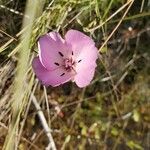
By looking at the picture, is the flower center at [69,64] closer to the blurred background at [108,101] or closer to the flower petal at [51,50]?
the flower petal at [51,50]

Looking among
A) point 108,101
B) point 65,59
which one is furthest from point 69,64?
point 108,101

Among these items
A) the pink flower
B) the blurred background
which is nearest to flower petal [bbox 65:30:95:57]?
the pink flower

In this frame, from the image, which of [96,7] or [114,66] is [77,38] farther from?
[114,66]

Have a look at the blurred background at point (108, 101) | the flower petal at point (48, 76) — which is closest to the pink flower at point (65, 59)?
the flower petal at point (48, 76)

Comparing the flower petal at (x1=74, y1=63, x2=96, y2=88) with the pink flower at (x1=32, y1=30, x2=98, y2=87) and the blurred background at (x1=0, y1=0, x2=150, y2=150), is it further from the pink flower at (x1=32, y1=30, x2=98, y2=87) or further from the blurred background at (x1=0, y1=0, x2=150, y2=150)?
the blurred background at (x1=0, y1=0, x2=150, y2=150)

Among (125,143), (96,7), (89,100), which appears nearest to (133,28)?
(89,100)

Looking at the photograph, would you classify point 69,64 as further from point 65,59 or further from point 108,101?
point 108,101
